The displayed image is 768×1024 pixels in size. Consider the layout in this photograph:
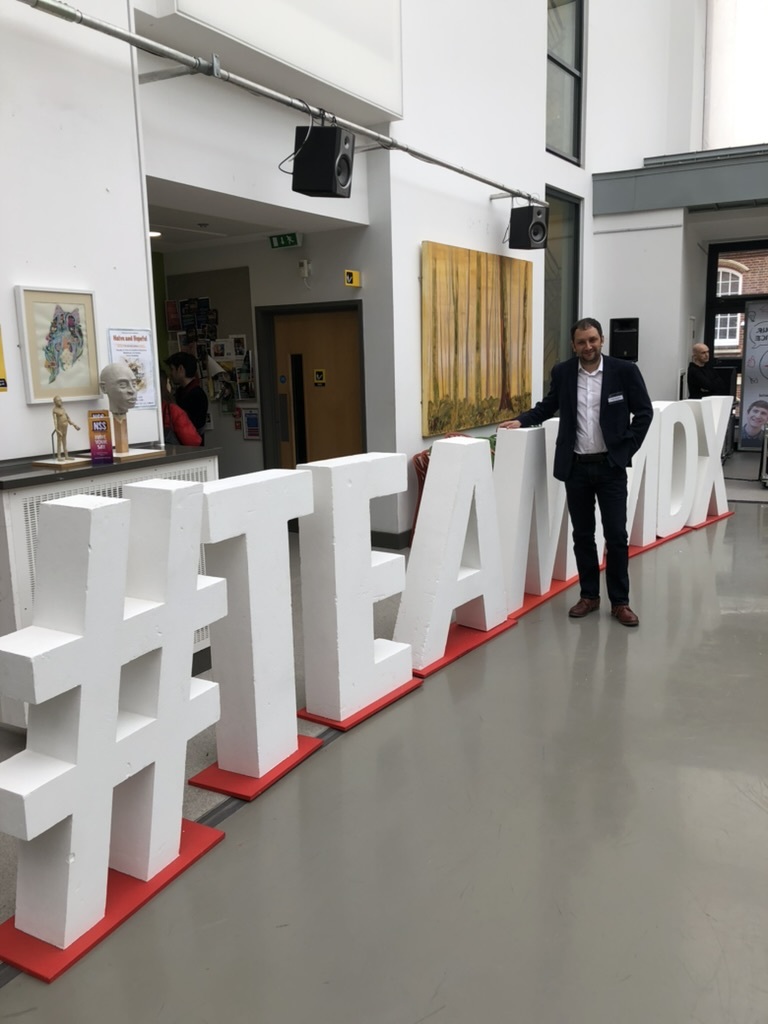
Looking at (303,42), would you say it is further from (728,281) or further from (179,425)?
(728,281)

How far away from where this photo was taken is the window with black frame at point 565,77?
8.40 metres

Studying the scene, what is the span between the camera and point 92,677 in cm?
208

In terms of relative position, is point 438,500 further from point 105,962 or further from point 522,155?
point 522,155

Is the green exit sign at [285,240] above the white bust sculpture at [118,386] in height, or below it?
above

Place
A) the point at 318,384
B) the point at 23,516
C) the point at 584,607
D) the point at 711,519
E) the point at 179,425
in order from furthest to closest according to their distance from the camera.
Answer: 1. the point at 711,519
2. the point at 318,384
3. the point at 179,425
4. the point at 584,607
5. the point at 23,516

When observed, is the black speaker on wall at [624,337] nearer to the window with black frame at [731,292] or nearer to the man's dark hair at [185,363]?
the window with black frame at [731,292]

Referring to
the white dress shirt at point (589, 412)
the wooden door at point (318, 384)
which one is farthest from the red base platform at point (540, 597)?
the wooden door at point (318, 384)

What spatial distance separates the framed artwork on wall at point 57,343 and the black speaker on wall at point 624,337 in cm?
694

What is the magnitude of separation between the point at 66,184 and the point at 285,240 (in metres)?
2.85

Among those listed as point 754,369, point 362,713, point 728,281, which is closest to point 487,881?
point 362,713

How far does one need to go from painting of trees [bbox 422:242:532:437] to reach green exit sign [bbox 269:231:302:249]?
952 mm

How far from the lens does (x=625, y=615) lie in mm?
4391

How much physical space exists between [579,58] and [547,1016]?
370 inches

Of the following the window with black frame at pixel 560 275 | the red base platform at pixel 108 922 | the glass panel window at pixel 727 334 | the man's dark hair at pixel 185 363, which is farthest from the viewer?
the glass panel window at pixel 727 334
